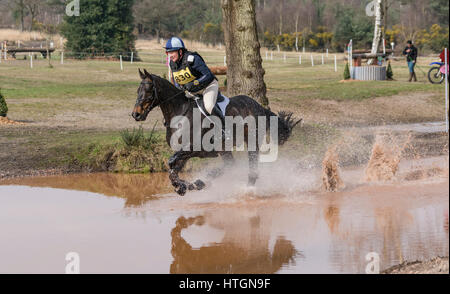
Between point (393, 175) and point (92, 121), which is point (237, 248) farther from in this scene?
point (92, 121)

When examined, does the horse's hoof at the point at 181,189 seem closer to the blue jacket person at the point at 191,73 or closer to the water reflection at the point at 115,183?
the water reflection at the point at 115,183

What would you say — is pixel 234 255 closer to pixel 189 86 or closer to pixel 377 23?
pixel 189 86

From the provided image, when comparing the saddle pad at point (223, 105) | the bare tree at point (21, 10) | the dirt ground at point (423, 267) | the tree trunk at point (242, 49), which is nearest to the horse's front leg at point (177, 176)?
the saddle pad at point (223, 105)

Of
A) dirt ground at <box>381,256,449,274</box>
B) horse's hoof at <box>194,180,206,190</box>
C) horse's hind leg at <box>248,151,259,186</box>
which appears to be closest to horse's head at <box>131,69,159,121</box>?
horse's hoof at <box>194,180,206,190</box>

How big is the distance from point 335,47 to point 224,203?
63248mm

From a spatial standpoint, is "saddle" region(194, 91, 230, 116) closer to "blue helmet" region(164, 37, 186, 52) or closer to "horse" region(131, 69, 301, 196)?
"horse" region(131, 69, 301, 196)

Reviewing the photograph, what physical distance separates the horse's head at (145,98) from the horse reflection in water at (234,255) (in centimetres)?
204

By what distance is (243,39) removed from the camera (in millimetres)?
15484

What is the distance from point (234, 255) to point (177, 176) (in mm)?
3031

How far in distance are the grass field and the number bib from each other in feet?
11.2

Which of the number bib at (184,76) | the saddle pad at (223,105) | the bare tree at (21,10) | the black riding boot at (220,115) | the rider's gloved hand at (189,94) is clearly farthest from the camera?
the bare tree at (21,10)

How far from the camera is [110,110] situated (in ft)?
75.9

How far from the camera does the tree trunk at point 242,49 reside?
15.3 metres

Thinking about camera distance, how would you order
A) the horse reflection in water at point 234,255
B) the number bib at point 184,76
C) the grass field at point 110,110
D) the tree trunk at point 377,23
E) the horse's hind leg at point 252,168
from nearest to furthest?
1. the horse reflection in water at point 234,255
2. the number bib at point 184,76
3. the horse's hind leg at point 252,168
4. the grass field at point 110,110
5. the tree trunk at point 377,23
